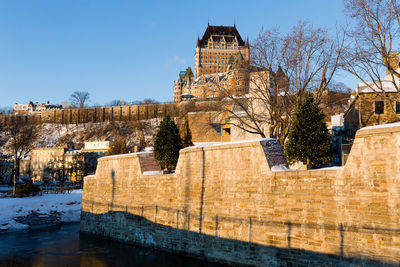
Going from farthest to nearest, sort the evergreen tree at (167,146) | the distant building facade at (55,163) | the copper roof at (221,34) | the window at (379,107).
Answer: the copper roof at (221,34) → the distant building facade at (55,163) → the window at (379,107) → the evergreen tree at (167,146)

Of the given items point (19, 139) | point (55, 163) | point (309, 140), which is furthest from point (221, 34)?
point (309, 140)

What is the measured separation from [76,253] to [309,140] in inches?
494

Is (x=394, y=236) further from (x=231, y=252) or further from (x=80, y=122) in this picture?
(x=80, y=122)

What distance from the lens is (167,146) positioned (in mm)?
20547

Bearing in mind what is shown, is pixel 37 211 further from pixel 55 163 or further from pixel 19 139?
pixel 55 163

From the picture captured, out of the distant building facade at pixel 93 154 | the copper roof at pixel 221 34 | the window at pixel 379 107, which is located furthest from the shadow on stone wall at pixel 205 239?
the copper roof at pixel 221 34

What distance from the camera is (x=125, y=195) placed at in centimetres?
1980

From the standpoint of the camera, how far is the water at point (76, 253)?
15703 mm

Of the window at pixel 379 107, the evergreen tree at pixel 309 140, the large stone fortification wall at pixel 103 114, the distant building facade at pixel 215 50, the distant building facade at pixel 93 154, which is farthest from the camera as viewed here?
the distant building facade at pixel 215 50

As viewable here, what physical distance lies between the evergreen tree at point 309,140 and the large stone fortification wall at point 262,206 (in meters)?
2.64

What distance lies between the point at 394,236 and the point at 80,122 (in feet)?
392

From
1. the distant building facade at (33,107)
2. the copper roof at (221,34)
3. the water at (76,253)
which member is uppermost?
the copper roof at (221,34)

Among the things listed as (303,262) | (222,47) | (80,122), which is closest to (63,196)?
(303,262)

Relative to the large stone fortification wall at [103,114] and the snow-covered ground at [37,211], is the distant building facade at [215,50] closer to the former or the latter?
the large stone fortification wall at [103,114]
